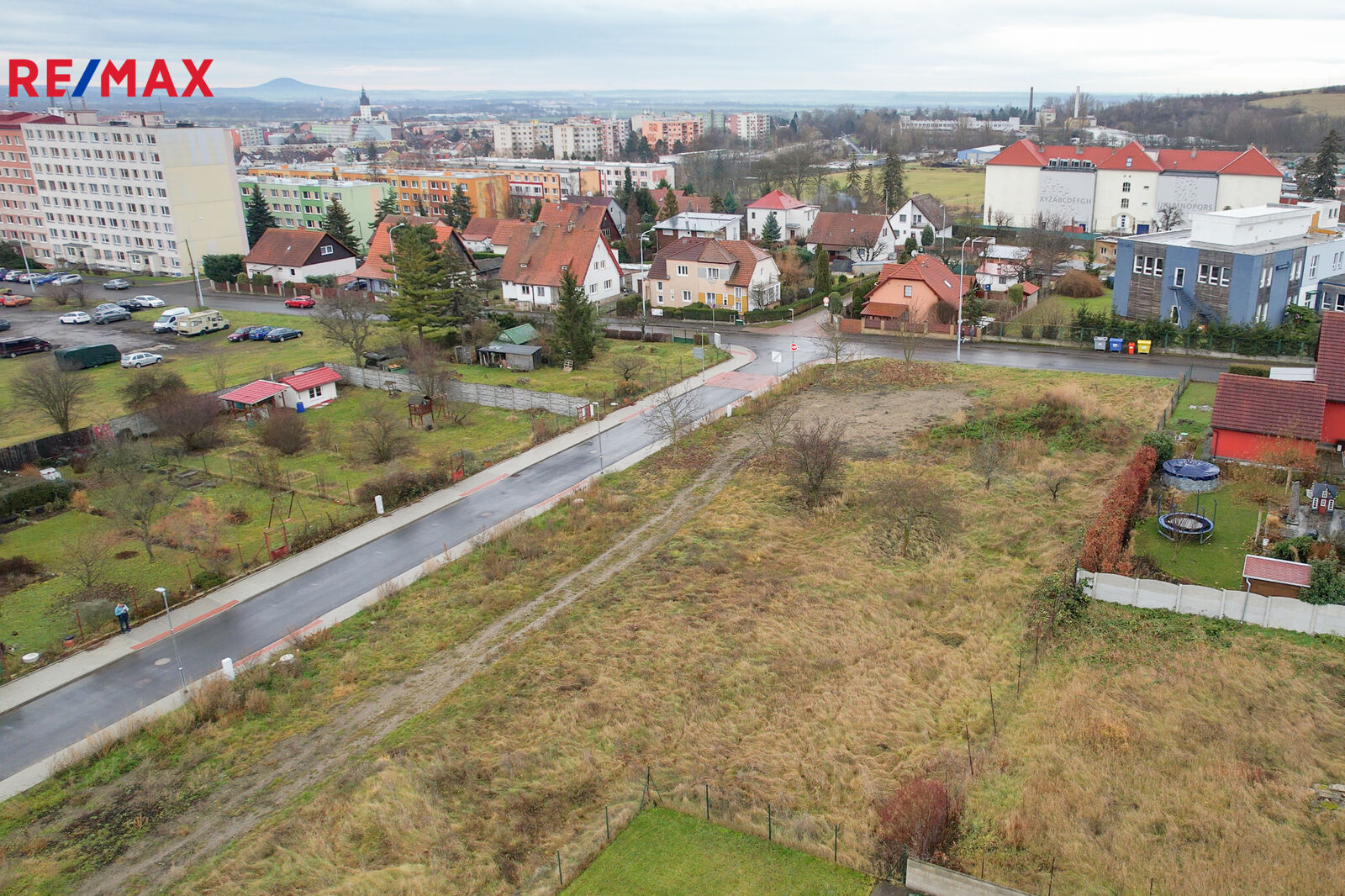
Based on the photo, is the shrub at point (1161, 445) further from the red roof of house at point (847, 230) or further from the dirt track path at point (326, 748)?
the red roof of house at point (847, 230)

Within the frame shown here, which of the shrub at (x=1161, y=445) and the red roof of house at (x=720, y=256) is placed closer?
the shrub at (x=1161, y=445)

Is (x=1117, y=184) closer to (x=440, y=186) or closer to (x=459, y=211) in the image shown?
(x=459, y=211)

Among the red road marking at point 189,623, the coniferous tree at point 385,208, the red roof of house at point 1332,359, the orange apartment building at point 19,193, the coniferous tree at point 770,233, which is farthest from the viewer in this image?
the coniferous tree at point 385,208

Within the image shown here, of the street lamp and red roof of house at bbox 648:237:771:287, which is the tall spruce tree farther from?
the street lamp

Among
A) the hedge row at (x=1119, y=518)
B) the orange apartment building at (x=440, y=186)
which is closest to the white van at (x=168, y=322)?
the orange apartment building at (x=440, y=186)

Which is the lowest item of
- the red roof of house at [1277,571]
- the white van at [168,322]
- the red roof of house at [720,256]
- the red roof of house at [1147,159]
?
the red roof of house at [1277,571]

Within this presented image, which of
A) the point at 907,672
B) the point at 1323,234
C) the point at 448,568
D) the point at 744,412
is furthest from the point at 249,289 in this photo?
the point at 1323,234
